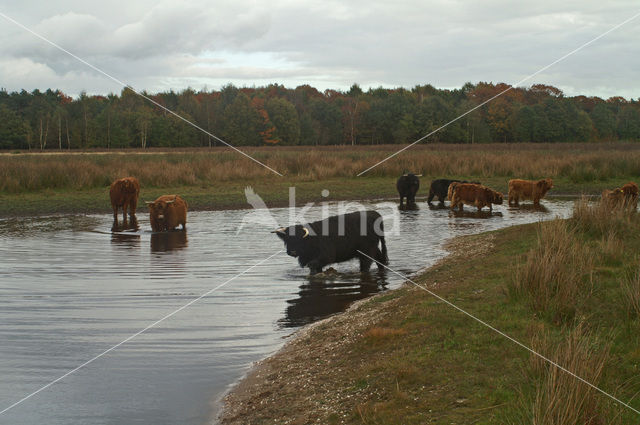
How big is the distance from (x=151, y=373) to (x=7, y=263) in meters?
7.78

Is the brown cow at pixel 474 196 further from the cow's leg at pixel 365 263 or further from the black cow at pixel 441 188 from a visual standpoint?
the cow's leg at pixel 365 263

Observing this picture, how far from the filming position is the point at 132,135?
92438mm

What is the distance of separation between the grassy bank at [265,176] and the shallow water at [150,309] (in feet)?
21.9

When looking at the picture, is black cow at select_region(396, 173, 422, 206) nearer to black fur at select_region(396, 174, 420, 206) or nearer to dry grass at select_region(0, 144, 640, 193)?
black fur at select_region(396, 174, 420, 206)

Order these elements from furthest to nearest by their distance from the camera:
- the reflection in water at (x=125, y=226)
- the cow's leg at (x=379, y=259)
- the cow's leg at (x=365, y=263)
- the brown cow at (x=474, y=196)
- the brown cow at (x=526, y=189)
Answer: the brown cow at (x=526, y=189) < the brown cow at (x=474, y=196) < the reflection in water at (x=125, y=226) < the cow's leg at (x=379, y=259) < the cow's leg at (x=365, y=263)

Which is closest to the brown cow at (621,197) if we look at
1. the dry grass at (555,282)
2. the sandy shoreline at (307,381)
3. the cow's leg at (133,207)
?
the dry grass at (555,282)

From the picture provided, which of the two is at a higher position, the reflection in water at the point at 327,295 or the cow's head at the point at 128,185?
the cow's head at the point at 128,185

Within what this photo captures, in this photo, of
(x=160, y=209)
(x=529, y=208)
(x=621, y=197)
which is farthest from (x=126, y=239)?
(x=529, y=208)

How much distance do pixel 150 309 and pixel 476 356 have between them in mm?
5089

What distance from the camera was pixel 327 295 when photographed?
9641mm

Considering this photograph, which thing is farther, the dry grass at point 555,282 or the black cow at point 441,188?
the black cow at point 441,188

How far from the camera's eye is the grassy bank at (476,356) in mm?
4289

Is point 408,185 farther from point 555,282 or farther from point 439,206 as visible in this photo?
point 555,282

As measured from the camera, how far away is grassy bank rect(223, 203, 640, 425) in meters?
4.29
